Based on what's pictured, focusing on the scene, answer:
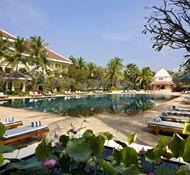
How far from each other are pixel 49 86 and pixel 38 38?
26.5 ft

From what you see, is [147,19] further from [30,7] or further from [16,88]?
[16,88]

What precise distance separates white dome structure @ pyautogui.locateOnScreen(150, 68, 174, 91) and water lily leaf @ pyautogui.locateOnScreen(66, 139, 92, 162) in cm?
5754

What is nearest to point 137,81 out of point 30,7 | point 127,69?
point 127,69

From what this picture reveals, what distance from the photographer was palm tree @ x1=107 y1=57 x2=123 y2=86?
159 feet

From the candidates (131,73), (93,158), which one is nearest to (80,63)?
(131,73)

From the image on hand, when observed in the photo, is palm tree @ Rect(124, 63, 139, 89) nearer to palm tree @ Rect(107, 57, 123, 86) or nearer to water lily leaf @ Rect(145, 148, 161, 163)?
palm tree @ Rect(107, 57, 123, 86)

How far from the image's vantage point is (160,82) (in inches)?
2285

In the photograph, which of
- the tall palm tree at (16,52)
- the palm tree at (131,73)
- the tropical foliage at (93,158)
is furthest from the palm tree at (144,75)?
the tropical foliage at (93,158)

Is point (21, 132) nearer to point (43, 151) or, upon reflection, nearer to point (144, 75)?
point (43, 151)

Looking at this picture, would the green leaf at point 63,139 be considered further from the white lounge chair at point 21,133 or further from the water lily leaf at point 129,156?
the white lounge chair at point 21,133

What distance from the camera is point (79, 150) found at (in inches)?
58.7

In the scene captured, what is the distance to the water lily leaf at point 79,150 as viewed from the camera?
4.65 ft

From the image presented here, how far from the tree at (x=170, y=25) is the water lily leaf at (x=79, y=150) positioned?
11.1 ft

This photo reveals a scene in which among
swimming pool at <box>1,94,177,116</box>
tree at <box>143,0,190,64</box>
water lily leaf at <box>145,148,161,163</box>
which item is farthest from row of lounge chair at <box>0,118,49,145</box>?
swimming pool at <box>1,94,177,116</box>
